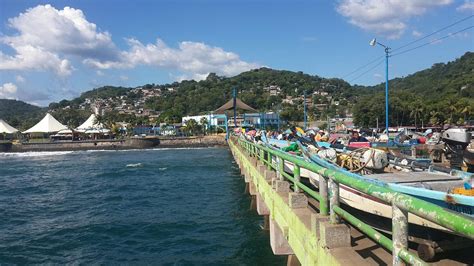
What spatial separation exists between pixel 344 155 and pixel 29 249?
11889 millimetres

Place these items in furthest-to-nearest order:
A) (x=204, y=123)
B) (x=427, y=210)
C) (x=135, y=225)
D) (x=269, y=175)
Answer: (x=204, y=123) → (x=135, y=225) → (x=269, y=175) → (x=427, y=210)

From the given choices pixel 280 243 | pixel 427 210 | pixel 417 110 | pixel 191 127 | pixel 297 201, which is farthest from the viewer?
pixel 191 127

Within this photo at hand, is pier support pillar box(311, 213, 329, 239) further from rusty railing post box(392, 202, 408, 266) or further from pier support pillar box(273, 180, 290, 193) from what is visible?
pier support pillar box(273, 180, 290, 193)

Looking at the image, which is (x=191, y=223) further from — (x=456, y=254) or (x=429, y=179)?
(x=456, y=254)

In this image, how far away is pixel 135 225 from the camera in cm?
1705

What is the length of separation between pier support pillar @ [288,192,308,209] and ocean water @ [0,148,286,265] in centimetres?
472

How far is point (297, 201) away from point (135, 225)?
11.6 meters

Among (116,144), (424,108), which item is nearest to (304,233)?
(116,144)

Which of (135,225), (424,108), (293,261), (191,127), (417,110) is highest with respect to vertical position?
(424,108)

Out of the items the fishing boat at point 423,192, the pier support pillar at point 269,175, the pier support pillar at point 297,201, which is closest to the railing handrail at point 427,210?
the fishing boat at point 423,192

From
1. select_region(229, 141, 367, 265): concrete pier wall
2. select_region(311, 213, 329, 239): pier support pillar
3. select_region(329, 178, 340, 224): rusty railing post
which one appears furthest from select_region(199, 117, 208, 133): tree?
select_region(329, 178, 340, 224): rusty railing post

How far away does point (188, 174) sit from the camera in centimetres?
3497

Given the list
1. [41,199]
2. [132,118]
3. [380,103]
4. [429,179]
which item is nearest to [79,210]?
[41,199]

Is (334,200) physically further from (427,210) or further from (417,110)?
(417,110)
